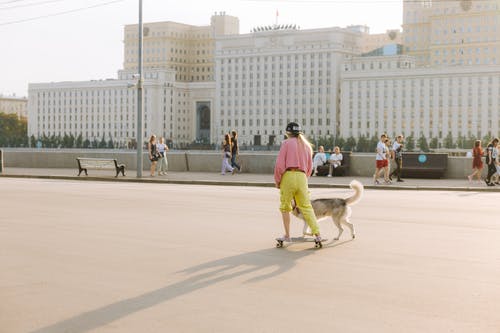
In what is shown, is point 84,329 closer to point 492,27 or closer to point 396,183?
point 396,183

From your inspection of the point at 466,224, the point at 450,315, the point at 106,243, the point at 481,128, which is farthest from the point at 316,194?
the point at 481,128

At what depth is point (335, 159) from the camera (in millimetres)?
30203

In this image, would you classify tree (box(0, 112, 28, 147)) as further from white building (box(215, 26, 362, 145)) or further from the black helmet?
the black helmet

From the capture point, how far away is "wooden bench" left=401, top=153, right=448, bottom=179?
96.3 feet

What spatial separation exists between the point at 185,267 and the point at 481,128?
149 m

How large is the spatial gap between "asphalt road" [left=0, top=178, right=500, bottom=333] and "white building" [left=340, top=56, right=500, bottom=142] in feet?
468

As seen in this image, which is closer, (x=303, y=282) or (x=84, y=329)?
(x=84, y=329)

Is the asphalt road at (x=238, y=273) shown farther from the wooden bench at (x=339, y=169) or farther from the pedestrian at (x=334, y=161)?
the wooden bench at (x=339, y=169)

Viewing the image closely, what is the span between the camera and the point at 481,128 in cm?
15050

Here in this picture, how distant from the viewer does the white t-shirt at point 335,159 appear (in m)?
30.2

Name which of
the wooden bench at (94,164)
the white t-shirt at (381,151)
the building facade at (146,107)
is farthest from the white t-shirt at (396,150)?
the building facade at (146,107)

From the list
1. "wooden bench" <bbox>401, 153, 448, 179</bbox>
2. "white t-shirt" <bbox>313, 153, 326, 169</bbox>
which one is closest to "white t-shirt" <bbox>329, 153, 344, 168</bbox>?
"white t-shirt" <bbox>313, 153, 326, 169</bbox>

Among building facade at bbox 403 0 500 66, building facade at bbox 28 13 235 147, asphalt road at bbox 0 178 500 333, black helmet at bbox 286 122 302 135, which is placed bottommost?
asphalt road at bbox 0 178 500 333

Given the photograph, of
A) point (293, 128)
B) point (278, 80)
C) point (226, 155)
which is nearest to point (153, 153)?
point (226, 155)
